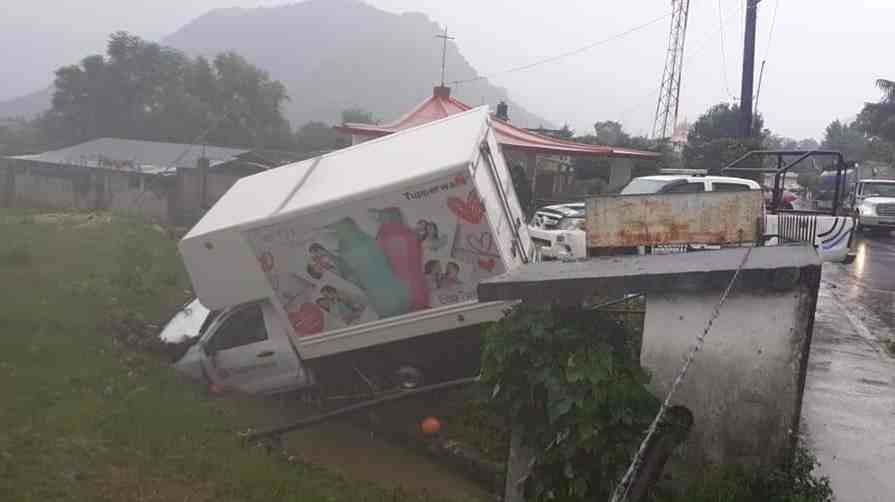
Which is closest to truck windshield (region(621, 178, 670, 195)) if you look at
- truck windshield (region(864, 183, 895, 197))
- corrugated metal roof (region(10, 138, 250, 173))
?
truck windshield (region(864, 183, 895, 197))

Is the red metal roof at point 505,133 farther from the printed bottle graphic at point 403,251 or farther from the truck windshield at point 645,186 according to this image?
the printed bottle graphic at point 403,251

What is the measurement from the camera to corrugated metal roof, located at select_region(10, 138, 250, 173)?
107 feet

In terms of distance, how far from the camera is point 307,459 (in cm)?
719

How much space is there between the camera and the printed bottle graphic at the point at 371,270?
771 cm

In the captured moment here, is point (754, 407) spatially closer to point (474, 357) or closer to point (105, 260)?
point (474, 357)

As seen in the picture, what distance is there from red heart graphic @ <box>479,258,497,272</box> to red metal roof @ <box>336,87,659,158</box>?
951cm

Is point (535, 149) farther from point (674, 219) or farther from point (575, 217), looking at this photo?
point (674, 219)

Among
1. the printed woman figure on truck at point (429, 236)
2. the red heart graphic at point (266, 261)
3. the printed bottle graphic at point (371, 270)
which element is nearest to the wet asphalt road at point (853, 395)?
the printed woman figure on truck at point (429, 236)

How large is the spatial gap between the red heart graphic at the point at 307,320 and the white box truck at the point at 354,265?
0.01 metres

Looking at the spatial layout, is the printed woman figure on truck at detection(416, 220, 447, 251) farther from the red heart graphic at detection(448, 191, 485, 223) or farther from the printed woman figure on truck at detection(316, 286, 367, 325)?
the printed woman figure on truck at detection(316, 286, 367, 325)

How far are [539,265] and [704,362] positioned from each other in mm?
1787

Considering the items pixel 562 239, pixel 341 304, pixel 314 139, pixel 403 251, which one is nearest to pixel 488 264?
pixel 403 251

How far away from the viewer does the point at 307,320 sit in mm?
8172

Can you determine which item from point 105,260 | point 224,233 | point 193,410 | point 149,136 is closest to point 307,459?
point 193,410
